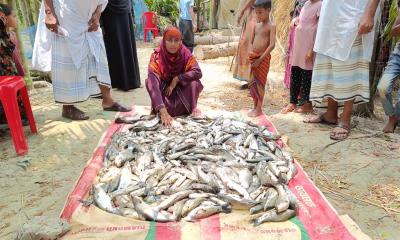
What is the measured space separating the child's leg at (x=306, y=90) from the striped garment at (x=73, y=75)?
3.03 m

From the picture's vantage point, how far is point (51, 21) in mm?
4801

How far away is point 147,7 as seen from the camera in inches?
598

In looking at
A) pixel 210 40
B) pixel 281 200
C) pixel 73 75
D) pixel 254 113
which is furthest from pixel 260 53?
pixel 210 40

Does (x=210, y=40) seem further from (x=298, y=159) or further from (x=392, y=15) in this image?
(x=298, y=159)

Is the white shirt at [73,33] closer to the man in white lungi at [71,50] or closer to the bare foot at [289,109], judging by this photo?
the man in white lungi at [71,50]

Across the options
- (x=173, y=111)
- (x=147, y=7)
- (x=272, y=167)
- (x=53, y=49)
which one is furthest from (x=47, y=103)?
(x=147, y=7)

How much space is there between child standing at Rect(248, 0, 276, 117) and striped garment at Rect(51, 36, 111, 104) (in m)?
2.24

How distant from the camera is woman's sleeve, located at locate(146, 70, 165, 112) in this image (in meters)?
4.66

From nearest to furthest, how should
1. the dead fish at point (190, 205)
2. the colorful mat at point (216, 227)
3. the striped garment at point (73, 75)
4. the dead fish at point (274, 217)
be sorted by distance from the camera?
the colorful mat at point (216, 227)
the dead fish at point (274, 217)
the dead fish at point (190, 205)
the striped garment at point (73, 75)

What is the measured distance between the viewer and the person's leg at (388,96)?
4586mm

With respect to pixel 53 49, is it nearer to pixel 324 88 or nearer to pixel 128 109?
pixel 128 109

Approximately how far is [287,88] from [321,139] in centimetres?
281

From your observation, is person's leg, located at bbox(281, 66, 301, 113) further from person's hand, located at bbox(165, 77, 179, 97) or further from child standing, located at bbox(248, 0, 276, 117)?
person's hand, located at bbox(165, 77, 179, 97)

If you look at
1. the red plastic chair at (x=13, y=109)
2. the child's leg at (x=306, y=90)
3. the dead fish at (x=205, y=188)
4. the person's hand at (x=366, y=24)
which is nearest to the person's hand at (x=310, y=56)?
the child's leg at (x=306, y=90)
